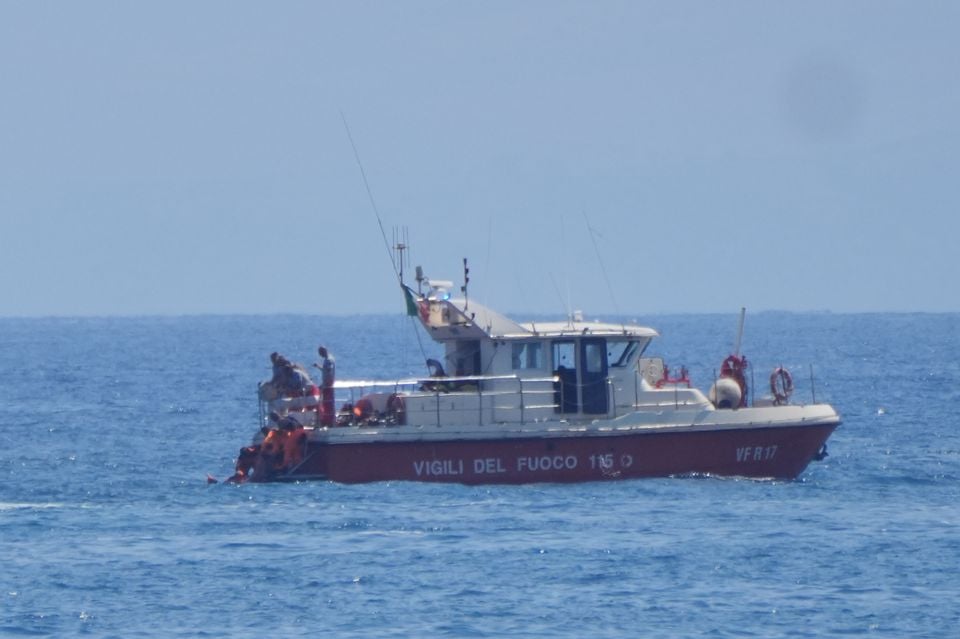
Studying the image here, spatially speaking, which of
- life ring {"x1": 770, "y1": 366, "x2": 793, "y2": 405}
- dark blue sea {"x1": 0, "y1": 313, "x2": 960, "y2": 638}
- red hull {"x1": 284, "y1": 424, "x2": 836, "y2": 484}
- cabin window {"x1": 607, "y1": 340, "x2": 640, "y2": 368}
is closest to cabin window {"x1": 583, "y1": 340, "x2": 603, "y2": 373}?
cabin window {"x1": 607, "y1": 340, "x2": 640, "y2": 368}

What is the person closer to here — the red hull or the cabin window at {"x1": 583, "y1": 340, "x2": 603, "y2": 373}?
the red hull

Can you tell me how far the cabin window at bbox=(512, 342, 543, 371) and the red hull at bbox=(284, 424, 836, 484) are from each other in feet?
4.75

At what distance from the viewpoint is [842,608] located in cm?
2197

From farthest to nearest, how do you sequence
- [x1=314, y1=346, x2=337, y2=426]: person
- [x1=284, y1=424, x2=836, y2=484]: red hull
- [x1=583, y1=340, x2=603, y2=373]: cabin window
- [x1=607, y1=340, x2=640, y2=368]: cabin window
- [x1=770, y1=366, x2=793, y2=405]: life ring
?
1. [x1=770, y1=366, x2=793, y2=405]: life ring
2. [x1=607, y1=340, x2=640, y2=368]: cabin window
3. [x1=583, y1=340, x2=603, y2=373]: cabin window
4. [x1=314, y1=346, x2=337, y2=426]: person
5. [x1=284, y1=424, x2=836, y2=484]: red hull

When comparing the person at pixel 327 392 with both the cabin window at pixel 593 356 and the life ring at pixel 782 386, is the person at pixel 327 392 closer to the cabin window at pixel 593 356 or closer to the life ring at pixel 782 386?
the cabin window at pixel 593 356

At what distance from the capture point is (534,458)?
30.5 m

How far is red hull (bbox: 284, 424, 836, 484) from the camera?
3031 centimetres

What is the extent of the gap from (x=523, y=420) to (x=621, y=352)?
2083 mm

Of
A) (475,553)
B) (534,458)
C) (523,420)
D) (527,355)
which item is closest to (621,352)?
(527,355)

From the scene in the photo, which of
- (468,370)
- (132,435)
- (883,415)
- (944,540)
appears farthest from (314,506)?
(883,415)

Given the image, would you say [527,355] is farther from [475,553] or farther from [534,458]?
[475,553]

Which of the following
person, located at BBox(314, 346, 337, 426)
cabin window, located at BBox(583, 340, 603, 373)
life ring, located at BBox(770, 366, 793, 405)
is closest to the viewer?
person, located at BBox(314, 346, 337, 426)

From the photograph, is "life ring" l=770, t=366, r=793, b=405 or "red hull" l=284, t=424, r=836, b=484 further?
"life ring" l=770, t=366, r=793, b=405

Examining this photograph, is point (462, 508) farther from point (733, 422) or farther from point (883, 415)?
point (883, 415)
